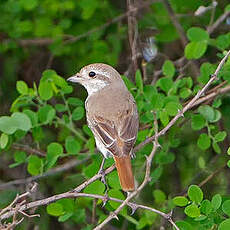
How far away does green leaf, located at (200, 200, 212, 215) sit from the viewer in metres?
3.59

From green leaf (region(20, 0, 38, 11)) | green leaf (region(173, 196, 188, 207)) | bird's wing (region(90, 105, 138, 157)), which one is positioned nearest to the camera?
green leaf (region(173, 196, 188, 207))

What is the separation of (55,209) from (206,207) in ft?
3.37

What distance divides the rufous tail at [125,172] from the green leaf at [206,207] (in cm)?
36

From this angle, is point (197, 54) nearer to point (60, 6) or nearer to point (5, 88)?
point (60, 6)

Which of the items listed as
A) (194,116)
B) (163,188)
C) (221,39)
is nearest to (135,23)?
(221,39)

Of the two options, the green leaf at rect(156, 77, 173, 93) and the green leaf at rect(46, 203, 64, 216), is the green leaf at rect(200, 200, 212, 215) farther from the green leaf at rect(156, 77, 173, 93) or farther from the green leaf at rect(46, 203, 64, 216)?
the green leaf at rect(156, 77, 173, 93)

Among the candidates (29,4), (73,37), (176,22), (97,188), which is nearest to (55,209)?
(97,188)

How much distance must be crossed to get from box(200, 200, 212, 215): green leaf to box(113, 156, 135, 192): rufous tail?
363 millimetres

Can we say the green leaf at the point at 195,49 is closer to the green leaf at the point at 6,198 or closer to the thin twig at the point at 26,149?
the thin twig at the point at 26,149

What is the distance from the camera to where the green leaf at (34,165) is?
4.47 meters

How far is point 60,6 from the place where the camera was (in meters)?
6.12

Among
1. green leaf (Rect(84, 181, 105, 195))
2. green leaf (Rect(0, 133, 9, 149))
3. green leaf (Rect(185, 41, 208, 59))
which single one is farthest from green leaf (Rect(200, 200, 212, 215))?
green leaf (Rect(185, 41, 208, 59))

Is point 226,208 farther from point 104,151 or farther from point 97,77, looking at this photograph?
point 97,77

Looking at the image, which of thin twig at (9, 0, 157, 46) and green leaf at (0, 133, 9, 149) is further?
thin twig at (9, 0, 157, 46)
